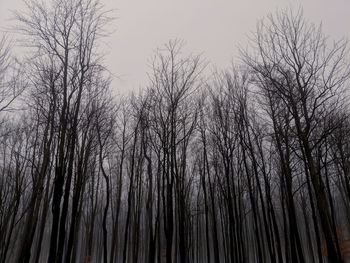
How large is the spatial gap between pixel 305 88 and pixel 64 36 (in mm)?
8126

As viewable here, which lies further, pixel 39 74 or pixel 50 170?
pixel 50 170

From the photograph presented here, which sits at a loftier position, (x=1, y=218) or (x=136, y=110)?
(x=136, y=110)

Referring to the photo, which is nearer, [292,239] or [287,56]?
[287,56]

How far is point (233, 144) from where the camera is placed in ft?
46.1

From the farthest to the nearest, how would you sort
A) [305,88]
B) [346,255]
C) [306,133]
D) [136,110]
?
[346,255]
[136,110]
[305,88]
[306,133]

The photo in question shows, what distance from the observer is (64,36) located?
8.59 metres

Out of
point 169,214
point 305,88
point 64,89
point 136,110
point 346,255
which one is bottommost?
point 346,255

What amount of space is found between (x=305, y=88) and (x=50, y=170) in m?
12.0

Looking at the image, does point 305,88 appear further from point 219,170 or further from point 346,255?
point 346,255

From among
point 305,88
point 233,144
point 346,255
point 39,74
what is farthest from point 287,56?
point 346,255

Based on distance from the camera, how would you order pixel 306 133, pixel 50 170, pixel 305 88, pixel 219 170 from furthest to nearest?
1. pixel 219 170
2. pixel 50 170
3. pixel 305 88
4. pixel 306 133

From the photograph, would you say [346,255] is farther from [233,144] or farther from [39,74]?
[39,74]

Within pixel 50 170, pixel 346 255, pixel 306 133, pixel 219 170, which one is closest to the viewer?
pixel 306 133

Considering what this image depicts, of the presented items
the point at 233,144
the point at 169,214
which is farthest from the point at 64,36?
the point at 233,144
